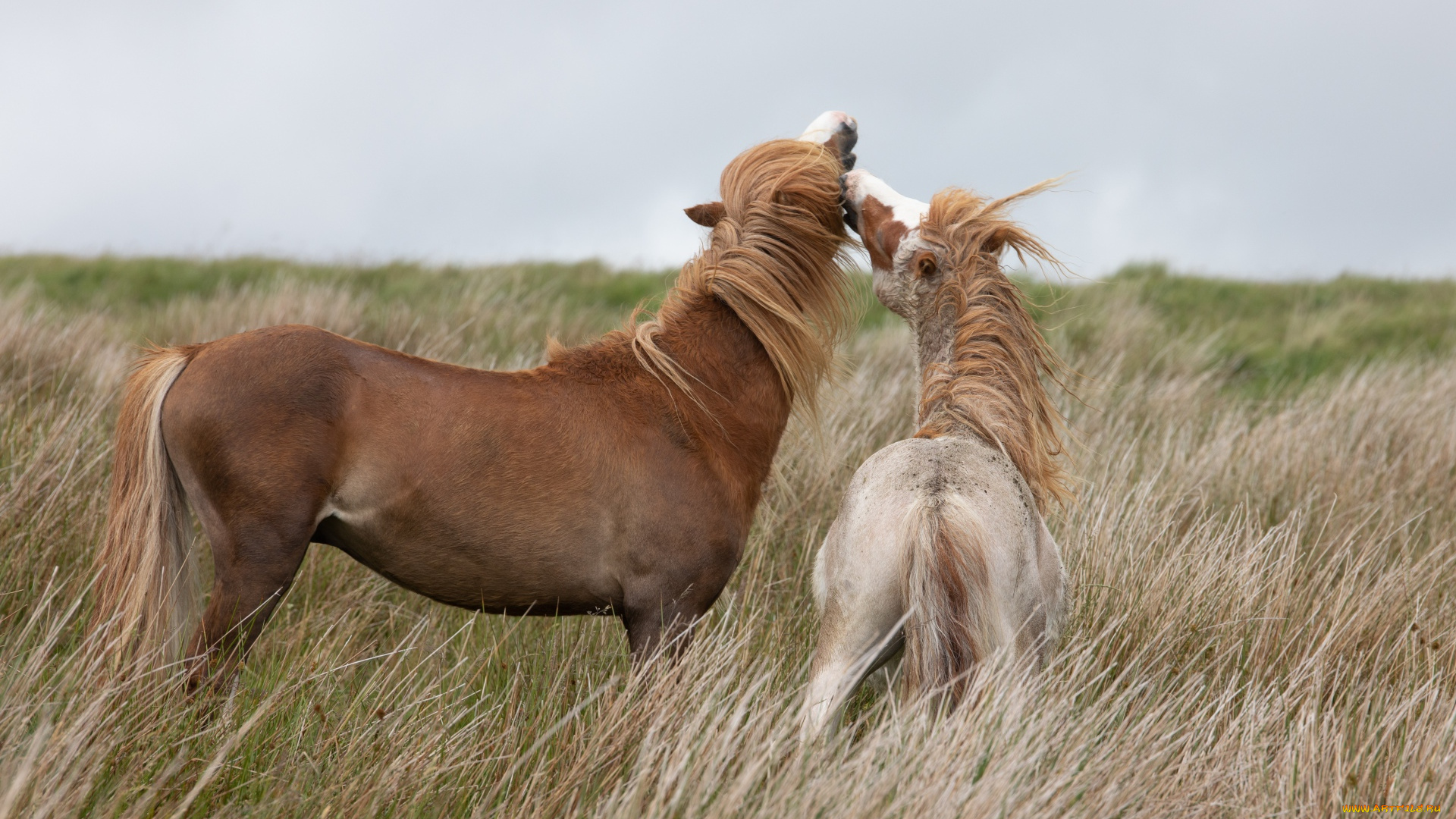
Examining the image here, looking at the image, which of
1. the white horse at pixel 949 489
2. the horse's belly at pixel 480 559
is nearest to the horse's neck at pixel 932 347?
the white horse at pixel 949 489

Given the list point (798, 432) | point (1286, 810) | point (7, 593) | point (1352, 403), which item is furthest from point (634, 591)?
point (1352, 403)

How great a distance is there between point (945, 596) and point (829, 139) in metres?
1.51

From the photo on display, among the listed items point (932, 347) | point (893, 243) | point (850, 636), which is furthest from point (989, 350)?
point (850, 636)

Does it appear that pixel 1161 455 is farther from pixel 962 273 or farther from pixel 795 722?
pixel 795 722

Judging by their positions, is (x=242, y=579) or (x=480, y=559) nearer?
(x=242, y=579)

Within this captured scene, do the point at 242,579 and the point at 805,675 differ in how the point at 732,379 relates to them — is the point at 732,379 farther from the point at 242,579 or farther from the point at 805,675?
the point at 242,579

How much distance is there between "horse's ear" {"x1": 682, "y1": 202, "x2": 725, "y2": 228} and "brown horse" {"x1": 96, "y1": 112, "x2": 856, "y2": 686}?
25 cm

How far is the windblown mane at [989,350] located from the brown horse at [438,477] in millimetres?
473

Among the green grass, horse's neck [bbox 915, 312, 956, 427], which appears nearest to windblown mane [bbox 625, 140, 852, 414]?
horse's neck [bbox 915, 312, 956, 427]

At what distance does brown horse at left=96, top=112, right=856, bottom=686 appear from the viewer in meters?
2.24

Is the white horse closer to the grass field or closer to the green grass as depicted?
the grass field

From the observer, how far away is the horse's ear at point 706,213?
9.67ft

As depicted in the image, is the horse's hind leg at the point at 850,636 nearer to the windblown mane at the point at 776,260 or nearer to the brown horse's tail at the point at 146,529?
the windblown mane at the point at 776,260

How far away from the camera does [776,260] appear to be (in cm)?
281
